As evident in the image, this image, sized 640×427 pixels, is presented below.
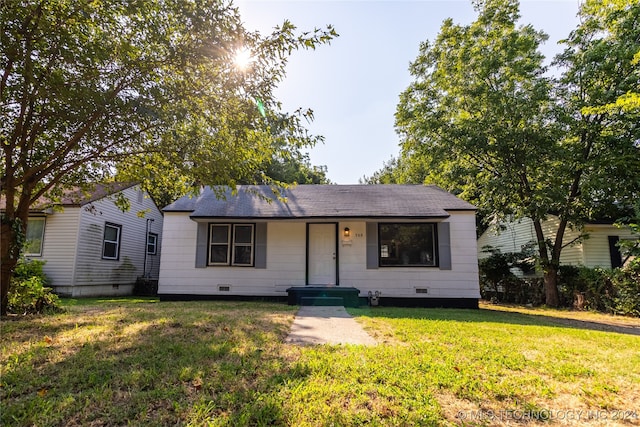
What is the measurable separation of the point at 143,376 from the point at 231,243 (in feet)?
23.8

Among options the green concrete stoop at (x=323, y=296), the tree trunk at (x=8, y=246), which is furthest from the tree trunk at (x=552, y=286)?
the tree trunk at (x=8, y=246)

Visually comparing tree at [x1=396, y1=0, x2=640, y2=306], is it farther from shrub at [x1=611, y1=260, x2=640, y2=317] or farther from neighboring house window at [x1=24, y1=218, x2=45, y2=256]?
neighboring house window at [x1=24, y1=218, x2=45, y2=256]

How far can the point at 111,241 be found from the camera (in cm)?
1328

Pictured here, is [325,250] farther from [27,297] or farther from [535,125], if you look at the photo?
[535,125]

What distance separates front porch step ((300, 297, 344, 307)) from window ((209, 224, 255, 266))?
2246 millimetres

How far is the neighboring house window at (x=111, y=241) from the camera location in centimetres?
1299

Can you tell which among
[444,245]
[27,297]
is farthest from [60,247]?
[444,245]

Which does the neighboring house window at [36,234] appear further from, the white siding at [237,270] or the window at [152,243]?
the white siding at [237,270]

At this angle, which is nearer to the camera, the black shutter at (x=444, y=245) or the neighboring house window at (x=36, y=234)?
the black shutter at (x=444, y=245)

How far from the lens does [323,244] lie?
9.90 m

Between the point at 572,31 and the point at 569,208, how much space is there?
597 cm

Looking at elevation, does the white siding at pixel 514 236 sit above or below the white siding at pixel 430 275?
above

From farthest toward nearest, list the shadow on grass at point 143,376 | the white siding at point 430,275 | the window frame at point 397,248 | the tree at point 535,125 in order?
the tree at point 535,125 → the window frame at point 397,248 → the white siding at point 430,275 → the shadow on grass at point 143,376

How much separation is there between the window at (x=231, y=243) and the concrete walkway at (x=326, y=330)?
3.58 metres
